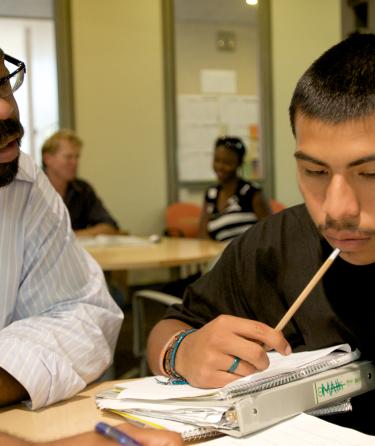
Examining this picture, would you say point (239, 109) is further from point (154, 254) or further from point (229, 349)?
point (229, 349)

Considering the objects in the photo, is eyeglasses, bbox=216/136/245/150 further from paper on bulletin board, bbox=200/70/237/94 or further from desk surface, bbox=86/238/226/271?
paper on bulletin board, bbox=200/70/237/94

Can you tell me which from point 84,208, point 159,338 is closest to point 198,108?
point 84,208

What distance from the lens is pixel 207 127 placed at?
20.1 feet

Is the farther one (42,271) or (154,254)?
(154,254)

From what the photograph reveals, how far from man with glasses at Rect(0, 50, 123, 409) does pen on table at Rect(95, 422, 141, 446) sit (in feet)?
1.14

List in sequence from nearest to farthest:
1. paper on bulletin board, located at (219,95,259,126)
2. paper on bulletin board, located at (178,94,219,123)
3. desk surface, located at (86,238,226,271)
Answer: desk surface, located at (86,238,226,271), paper on bulletin board, located at (178,94,219,123), paper on bulletin board, located at (219,95,259,126)

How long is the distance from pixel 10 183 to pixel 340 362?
29.3 inches

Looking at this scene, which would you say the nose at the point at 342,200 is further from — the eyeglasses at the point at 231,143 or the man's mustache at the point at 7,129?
the eyeglasses at the point at 231,143

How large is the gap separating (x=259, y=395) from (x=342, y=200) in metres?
0.30

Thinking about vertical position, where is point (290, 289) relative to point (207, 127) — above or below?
below

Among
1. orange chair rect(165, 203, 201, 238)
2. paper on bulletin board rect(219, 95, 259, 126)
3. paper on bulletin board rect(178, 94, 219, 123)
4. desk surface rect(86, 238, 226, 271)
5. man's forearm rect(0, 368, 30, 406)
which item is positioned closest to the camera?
man's forearm rect(0, 368, 30, 406)

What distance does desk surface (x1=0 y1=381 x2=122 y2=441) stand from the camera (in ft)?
2.75

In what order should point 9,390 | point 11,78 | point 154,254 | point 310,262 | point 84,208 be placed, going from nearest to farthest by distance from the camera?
point 9,390 < point 310,262 < point 11,78 < point 154,254 < point 84,208

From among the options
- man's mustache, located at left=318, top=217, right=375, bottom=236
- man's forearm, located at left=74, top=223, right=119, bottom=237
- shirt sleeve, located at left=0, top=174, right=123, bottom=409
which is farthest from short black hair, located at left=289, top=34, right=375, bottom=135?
man's forearm, located at left=74, top=223, right=119, bottom=237
